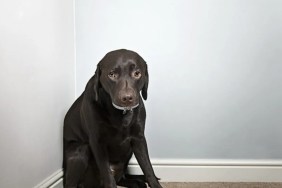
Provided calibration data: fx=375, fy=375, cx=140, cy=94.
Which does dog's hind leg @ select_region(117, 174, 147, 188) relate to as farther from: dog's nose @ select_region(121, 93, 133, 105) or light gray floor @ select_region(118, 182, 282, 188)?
dog's nose @ select_region(121, 93, 133, 105)

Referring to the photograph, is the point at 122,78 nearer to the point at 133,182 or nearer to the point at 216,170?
the point at 133,182

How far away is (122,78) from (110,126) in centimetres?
21

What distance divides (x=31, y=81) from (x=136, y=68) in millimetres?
430

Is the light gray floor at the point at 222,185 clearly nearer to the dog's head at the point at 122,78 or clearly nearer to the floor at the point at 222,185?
the floor at the point at 222,185

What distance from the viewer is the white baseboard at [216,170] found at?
71.6 inches

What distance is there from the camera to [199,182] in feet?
6.05

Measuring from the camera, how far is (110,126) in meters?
1.38

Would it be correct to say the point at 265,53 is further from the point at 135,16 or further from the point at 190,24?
A: the point at 135,16

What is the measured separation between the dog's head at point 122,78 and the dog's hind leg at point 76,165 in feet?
0.97

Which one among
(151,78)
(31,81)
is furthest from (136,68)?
(151,78)

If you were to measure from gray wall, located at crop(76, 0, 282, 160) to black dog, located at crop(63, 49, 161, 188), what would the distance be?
1.23 ft

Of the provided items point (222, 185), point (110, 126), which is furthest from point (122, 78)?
point (222, 185)

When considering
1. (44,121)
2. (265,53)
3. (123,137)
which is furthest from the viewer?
(265,53)

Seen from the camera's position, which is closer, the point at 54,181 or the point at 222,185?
the point at 54,181
